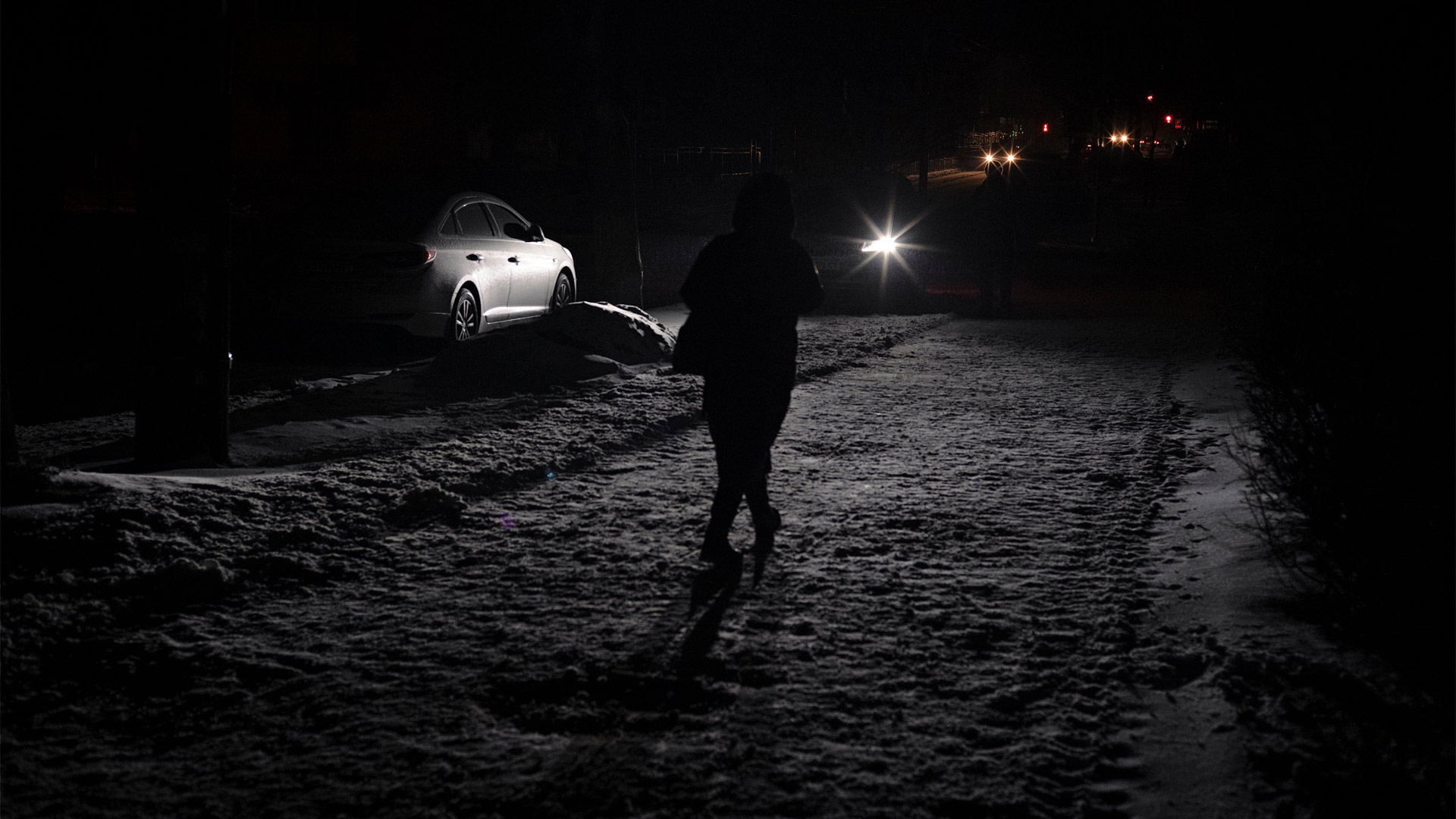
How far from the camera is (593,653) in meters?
4.29

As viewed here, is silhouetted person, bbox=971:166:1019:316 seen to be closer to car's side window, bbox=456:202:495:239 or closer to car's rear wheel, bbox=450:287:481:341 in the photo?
car's side window, bbox=456:202:495:239

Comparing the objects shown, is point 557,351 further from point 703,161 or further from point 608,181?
point 703,161

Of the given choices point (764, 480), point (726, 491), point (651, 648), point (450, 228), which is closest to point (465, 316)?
point (450, 228)

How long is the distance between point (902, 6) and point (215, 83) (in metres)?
45.2

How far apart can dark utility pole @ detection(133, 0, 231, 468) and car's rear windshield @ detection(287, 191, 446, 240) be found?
466 centimetres

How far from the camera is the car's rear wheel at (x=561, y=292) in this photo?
46.1ft

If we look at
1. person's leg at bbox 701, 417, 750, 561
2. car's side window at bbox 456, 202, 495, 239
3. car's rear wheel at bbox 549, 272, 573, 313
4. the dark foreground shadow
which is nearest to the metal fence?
car's rear wheel at bbox 549, 272, 573, 313

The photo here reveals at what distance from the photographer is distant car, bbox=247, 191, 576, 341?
11.2 meters

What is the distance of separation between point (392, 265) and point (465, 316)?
987 mm

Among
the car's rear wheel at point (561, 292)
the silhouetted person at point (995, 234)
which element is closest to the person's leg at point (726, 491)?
the car's rear wheel at point (561, 292)

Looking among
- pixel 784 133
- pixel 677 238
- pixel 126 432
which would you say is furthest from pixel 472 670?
pixel 784 133

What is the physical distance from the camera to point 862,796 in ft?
10.7

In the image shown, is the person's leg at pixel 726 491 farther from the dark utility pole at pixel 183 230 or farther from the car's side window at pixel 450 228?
the car's side window at pixel 450 228

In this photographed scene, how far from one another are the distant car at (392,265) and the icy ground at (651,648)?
3736mm
